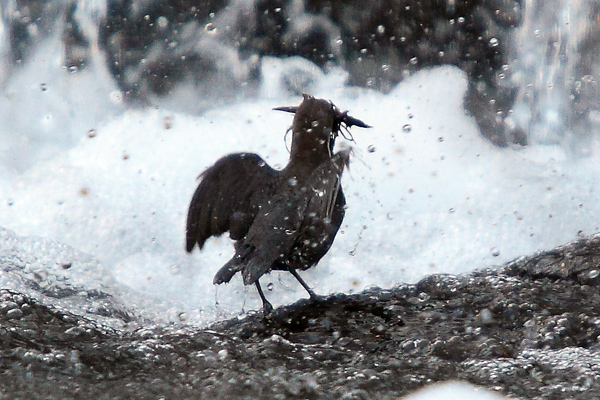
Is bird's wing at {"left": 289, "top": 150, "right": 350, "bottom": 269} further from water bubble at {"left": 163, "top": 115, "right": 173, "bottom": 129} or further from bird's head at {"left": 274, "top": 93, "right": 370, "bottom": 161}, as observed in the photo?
water bubble at {"left": 163, "top": 115, "right": 173, "bottom": 129}

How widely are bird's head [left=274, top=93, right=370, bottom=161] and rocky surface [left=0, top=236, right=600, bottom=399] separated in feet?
2.51

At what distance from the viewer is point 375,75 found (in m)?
6.28

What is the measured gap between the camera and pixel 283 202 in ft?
10.4

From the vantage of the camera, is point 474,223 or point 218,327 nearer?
point 218,327

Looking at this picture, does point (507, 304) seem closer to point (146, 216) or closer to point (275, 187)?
point (275, 187)

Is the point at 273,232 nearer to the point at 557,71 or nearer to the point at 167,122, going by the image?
the point at 167,122

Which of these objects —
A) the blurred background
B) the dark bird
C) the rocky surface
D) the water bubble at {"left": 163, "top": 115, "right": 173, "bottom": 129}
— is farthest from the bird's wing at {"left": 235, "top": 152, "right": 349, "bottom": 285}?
the water bubble at {"left": 163, "top": 115, "right": 173, "bottom": 129}

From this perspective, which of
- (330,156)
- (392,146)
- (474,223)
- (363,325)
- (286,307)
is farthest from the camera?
(392,146)

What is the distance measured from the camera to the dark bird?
3061 mm

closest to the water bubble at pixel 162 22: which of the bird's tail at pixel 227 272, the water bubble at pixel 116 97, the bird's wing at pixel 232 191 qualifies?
the water bubble at pixel 116 97

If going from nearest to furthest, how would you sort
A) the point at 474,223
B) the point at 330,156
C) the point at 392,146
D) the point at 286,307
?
the point at 286,307 < the point at 330,156 < the point at 474,223 < the point at 392,146

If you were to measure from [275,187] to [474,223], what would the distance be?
2.41 meters

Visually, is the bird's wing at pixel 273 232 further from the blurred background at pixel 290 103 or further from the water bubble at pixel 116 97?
the water bubble at pixel 116 97

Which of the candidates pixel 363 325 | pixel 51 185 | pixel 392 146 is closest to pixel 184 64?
pixel 51 185
